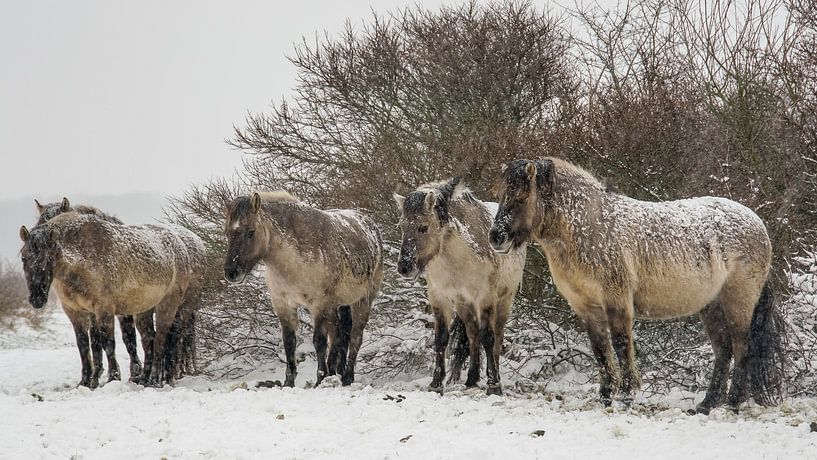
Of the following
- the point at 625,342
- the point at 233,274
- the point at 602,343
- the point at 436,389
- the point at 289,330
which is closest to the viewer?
the point at 625,342

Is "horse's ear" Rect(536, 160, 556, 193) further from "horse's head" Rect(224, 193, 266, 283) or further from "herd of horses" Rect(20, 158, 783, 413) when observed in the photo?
"horse's head" Rect(224, 193, 266, 283)

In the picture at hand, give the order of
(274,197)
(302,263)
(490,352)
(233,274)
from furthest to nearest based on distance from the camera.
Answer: (274,197) → (302,263) → (233,274) → (490,352)

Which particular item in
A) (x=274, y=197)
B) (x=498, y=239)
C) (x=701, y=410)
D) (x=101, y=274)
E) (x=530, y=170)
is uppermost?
(x=274, y=197)

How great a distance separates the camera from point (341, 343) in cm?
988

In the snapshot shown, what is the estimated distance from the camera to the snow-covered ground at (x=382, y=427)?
5293 millimetres

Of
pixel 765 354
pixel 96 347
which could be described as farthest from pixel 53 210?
pixel 765 354

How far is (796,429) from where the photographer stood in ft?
18.2

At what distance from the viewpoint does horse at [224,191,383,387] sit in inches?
346

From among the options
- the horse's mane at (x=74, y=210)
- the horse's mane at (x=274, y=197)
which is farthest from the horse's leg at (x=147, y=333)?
the horse's mane at (x=274, y=197)

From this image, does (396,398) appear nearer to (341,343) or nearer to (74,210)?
(341,343)

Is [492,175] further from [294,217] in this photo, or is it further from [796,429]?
[796,429]

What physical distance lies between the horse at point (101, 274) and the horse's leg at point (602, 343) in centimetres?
583

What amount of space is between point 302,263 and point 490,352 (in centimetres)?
244

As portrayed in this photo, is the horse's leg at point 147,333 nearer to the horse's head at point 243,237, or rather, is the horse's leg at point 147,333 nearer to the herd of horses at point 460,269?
the herd of horses at point 460,269
